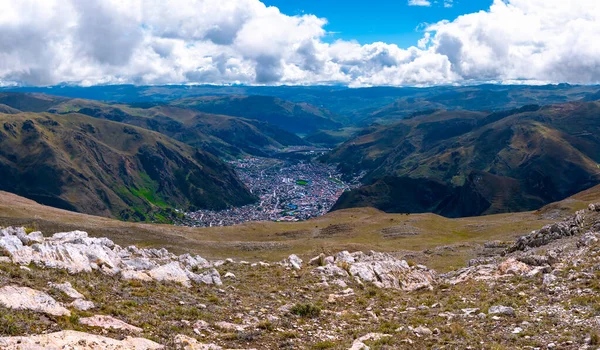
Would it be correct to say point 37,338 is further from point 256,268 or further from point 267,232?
point 267,232

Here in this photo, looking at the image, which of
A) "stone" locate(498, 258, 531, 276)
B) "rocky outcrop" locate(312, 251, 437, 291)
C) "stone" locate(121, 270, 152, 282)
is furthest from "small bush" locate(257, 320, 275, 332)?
"stone" locate(498, 258, 531, 276)

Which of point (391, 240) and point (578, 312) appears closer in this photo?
point (578, 312)

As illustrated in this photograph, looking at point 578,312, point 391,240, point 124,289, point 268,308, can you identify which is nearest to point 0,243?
point 124,289

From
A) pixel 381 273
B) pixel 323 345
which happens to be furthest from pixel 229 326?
pixel 381 273

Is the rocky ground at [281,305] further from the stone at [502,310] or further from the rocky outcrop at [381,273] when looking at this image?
the rocky outcrop at [381,273]

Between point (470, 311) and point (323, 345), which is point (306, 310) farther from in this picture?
point (470, 311)

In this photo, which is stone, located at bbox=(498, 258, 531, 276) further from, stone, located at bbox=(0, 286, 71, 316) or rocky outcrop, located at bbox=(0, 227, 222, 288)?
stone, located at bbox=(0, 286, 71, 316)
